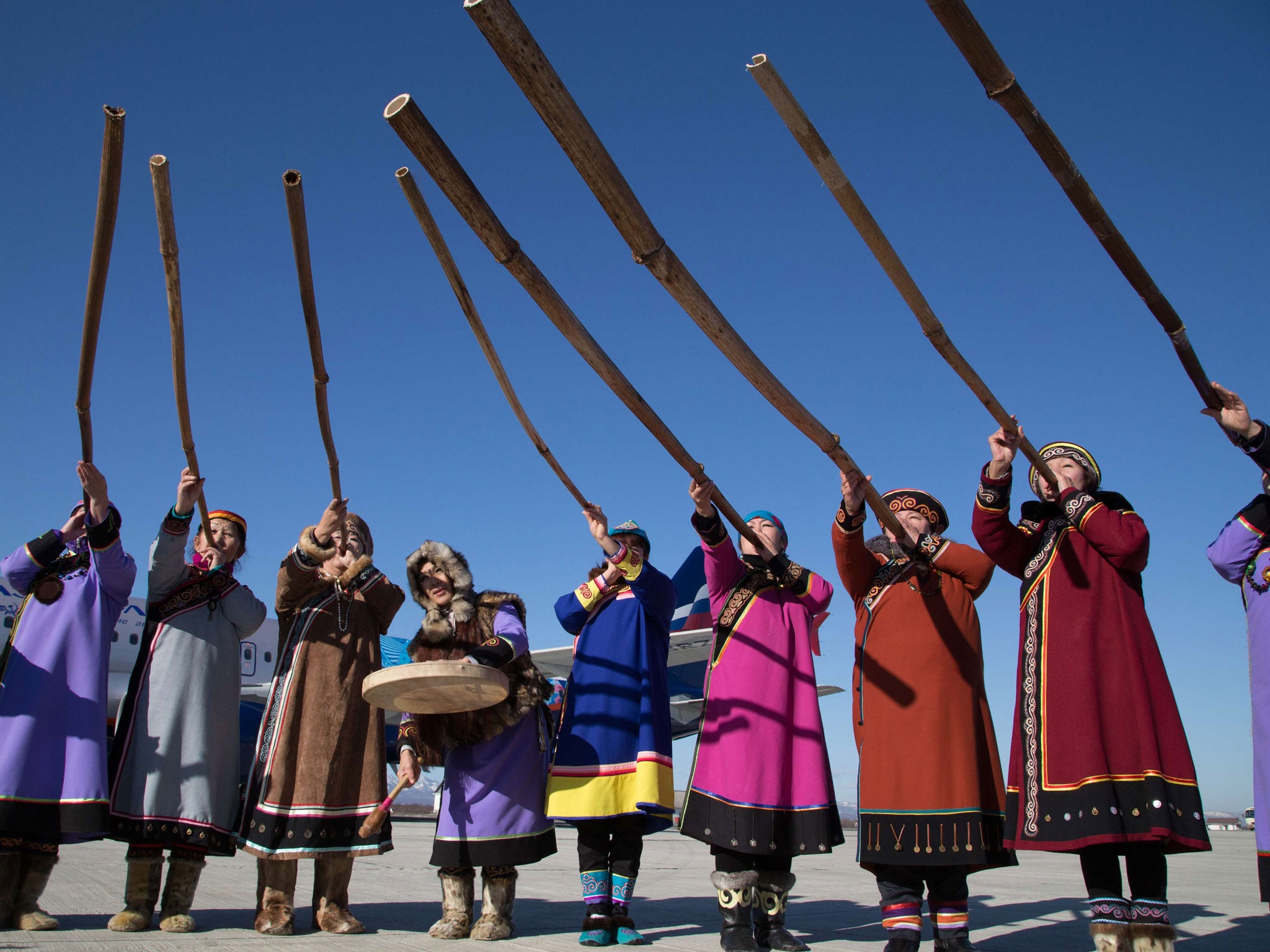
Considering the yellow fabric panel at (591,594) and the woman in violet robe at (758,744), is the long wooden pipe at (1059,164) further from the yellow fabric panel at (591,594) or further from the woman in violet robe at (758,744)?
the yellow fabric panel at (591,594)

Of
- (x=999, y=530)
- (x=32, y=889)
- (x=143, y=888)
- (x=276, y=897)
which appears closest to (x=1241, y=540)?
(x=999, y=530)

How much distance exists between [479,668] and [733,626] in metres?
1.04

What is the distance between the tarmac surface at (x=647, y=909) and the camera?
328 centimetres

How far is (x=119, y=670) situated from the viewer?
67.6 ft

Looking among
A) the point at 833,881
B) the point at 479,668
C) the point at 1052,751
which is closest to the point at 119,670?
the point at 833,881

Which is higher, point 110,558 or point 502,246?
point 502,246

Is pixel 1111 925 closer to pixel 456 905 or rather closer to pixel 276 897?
pixel 456 905

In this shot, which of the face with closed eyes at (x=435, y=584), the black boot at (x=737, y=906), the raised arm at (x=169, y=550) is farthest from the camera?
the face with closed eyes at (x=435, y=584)

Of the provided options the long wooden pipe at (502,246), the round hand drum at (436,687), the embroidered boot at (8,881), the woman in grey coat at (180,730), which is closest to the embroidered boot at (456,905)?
the round hand drum at (436,687)

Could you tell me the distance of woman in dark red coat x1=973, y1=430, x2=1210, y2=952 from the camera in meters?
2.60

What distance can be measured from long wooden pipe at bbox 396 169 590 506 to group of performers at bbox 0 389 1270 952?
43 centimetres

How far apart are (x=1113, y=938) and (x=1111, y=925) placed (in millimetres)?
34

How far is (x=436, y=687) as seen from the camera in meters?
3.28

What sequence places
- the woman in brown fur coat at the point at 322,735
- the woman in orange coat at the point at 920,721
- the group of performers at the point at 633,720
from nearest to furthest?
the group of performers at the point at 633,720 < the woman in orange coat at the point at 920,721 < the woman in brown fur coat at the point at 322,735
